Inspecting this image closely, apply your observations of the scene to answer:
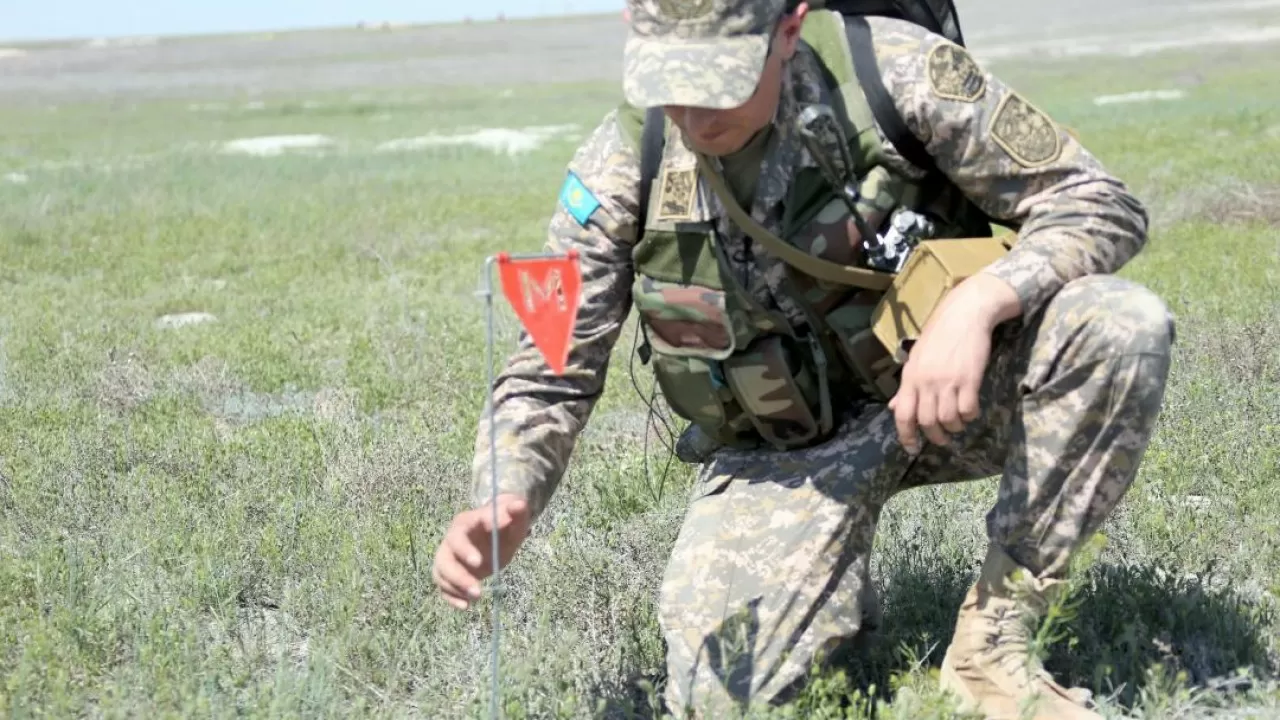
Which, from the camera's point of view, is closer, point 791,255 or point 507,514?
point 507,514

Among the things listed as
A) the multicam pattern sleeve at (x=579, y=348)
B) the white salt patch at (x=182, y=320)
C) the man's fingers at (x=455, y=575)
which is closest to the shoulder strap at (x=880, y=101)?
the multicam pattern sleeve at (x=579, y=348)

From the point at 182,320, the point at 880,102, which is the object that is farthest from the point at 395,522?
the point at 182,320

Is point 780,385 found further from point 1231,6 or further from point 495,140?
point 1231,6

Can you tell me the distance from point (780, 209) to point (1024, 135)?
504 mm

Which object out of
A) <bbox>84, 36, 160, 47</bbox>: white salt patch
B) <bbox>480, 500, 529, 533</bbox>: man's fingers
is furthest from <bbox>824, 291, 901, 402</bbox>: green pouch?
<bbox>84, 36, 160, 47</bbox>: white salt patch

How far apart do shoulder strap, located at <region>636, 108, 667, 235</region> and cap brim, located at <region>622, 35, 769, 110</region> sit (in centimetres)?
31

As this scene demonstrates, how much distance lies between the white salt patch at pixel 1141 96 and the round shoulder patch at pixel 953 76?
20.5m

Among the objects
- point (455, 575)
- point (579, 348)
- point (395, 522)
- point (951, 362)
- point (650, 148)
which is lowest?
point (395, 522)

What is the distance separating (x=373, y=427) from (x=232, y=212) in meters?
8.54

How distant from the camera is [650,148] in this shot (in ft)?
10.2

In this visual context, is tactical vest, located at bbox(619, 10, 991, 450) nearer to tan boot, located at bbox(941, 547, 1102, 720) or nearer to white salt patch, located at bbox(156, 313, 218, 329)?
tan boot, located at bbox(941, 547, 1102, 720)

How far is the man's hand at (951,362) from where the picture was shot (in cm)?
266

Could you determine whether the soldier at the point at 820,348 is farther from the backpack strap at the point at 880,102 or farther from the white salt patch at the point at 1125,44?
the white salt patch at the point at 1125,44

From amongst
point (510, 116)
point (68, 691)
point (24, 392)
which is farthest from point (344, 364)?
point (510, 116)
